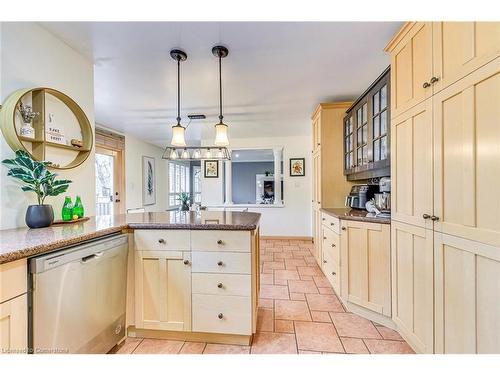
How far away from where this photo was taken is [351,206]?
111 inches

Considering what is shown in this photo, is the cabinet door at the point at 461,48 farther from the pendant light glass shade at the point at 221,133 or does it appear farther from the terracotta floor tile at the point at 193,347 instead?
the terracotta floor tile at the point at 193,347

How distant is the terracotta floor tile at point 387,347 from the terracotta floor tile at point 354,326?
0.06 meters

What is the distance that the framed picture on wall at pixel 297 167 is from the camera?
5.11m

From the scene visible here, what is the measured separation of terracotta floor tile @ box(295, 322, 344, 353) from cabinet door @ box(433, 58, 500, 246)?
1.10 metres

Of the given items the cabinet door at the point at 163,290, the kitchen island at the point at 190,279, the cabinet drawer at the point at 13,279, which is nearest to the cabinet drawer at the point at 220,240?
the kitchen island at the point at 190,279

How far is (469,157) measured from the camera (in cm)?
110

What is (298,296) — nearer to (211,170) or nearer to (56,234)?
(56,234)

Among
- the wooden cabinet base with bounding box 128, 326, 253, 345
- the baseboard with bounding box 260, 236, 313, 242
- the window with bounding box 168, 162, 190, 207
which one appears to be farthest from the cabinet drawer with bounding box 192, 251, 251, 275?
the window with bounding box 168, 162, 190, 207

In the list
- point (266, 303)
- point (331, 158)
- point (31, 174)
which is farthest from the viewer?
point (331, 158)

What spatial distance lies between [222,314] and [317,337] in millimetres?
769

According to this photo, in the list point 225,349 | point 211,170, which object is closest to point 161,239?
point 225,349

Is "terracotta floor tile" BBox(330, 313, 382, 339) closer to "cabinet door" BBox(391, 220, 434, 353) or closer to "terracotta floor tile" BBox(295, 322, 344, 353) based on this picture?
"terracotta floor tile" BBox(295, 322, 344, 353)
